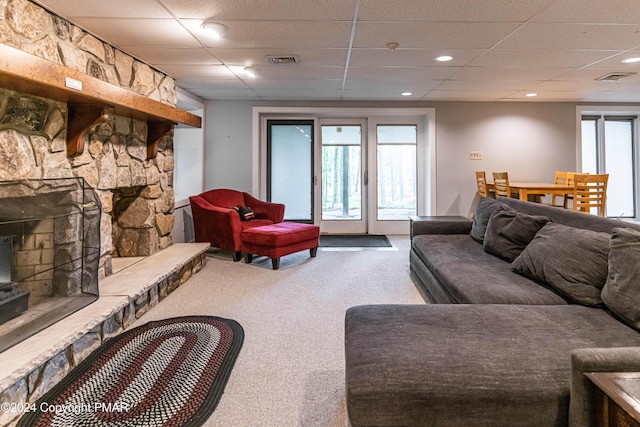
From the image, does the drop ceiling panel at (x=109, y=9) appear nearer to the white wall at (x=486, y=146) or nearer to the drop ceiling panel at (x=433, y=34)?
the drop ceiling panel at (x=433, y=34)

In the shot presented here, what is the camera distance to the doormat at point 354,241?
5.16 metres

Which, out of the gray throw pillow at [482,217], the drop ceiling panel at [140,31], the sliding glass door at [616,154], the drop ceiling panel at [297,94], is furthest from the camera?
the sliding glass door at [616,154]

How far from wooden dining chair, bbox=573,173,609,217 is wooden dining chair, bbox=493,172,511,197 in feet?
2.41

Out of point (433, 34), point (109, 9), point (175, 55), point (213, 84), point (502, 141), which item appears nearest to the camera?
point (109, 9)

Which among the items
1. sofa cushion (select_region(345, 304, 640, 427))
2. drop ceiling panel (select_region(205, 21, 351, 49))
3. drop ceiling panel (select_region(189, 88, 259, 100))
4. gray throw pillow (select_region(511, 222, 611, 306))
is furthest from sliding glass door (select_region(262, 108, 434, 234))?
sofa cushion (select_region(345, 304, 640, 427))

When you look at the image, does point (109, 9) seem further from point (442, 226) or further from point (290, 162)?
point (290, 162)

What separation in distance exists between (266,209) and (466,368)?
12.9 ft

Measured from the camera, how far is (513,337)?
4.40 feet

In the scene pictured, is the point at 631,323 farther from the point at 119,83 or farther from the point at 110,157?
the point at 119,83

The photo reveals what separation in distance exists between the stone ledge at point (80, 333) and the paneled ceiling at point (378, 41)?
189 cm

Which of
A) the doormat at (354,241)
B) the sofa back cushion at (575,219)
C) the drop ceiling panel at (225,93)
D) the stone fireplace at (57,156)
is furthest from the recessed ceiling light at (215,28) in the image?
the doormat at (354,241)

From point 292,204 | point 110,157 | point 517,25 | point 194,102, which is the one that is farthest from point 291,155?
point 517,25

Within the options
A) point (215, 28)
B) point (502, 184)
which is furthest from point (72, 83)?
point (502, 184)

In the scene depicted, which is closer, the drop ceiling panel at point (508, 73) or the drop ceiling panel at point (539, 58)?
the drop ceiling panel at point (539, 58)
